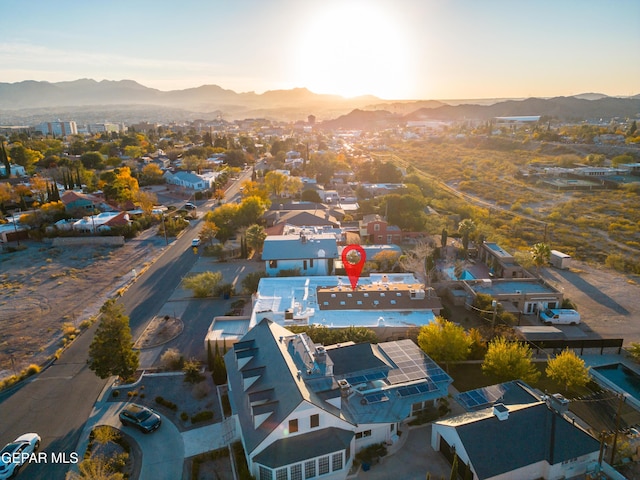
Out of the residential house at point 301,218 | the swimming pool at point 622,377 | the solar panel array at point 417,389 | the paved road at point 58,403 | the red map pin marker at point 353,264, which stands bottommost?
the paved road at point 58,403

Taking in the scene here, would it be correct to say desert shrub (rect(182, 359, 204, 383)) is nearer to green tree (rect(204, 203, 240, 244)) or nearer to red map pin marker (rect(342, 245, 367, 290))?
red map pin marker (rect(342, 245, 367, 290))

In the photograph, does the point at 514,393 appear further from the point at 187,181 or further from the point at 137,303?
the point at 187,181

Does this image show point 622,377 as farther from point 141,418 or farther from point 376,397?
point 141,418

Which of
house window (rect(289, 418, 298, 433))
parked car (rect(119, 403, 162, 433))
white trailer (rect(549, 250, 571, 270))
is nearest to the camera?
house window (rect(289, 418, 298, 433))

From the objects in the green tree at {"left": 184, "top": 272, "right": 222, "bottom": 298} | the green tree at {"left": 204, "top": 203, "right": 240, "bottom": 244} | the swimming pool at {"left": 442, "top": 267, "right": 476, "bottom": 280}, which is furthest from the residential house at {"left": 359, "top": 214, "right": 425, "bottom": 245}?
the green tree at {"left": 184, "top": 272, "right": 222, "bottom": 298}

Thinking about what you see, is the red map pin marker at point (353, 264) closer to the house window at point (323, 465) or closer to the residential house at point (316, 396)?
the residential house at point (316, 396)

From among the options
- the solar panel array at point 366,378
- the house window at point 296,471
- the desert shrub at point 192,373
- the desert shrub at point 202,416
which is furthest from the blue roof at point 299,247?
the house window at point 296,471

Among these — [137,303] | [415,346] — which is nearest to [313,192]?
[137,303]
